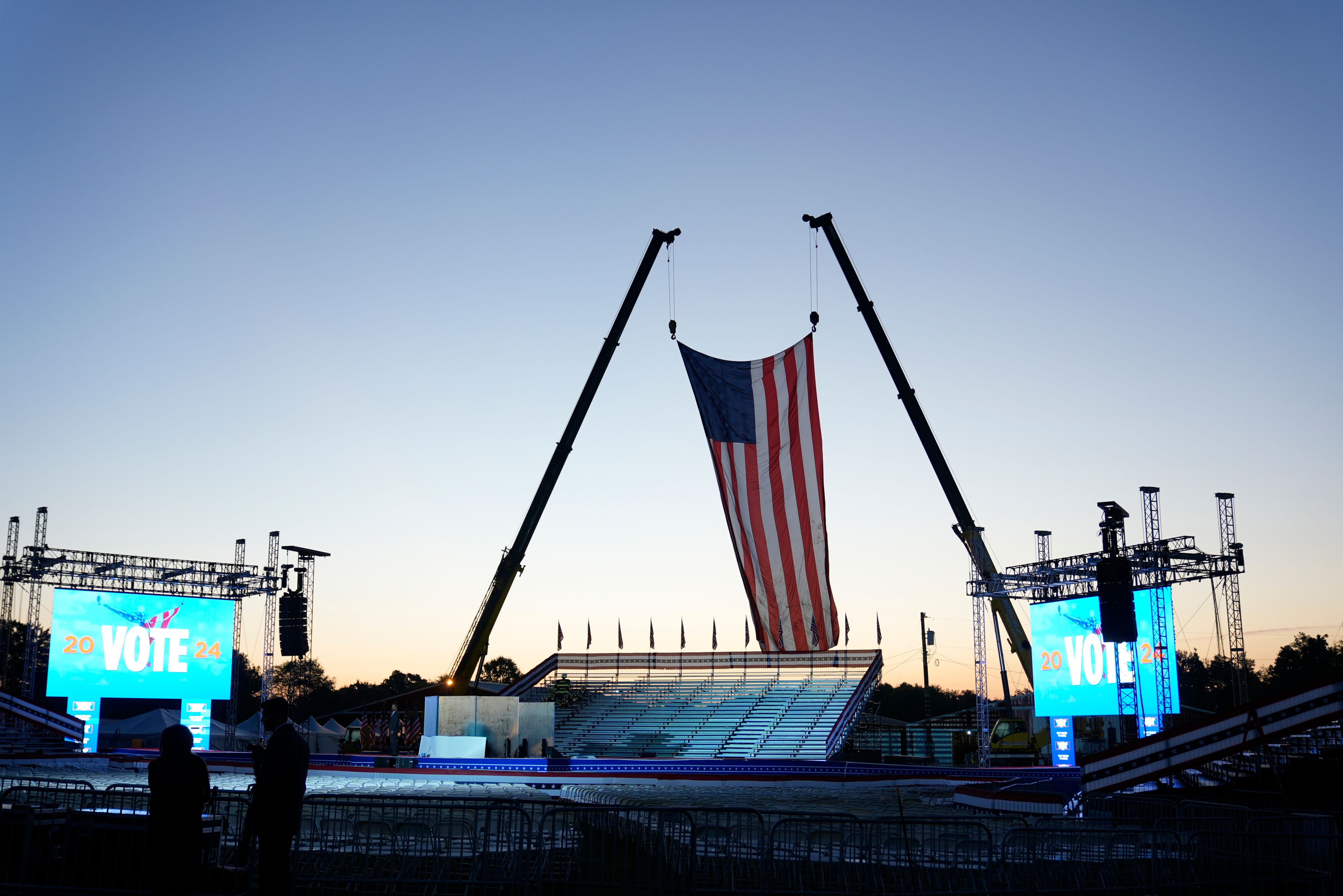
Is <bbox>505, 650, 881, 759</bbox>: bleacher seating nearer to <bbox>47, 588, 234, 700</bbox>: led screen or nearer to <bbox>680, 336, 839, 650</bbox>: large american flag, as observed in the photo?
<bbox>47, 588, 234, 700</bbox>: led screen

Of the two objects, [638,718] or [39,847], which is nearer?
[39,847]

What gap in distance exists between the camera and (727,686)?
53062 millimetres

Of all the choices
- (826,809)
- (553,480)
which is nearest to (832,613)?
(826,809)

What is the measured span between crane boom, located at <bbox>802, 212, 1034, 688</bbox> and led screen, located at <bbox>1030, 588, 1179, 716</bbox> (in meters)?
1.33

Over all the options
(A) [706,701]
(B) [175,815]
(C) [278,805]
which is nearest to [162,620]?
(A) [706,701]

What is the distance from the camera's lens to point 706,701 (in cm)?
5109

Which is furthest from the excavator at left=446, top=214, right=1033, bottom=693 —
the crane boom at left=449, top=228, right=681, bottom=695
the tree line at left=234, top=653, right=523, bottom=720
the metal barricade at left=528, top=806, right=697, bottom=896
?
the tree line at left=234, top=653, right=523, bottom=720

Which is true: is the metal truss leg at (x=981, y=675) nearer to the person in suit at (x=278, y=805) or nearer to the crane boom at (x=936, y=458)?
the crane boom at (x=936, y=458)

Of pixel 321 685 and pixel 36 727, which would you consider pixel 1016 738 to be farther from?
pixel 321 685

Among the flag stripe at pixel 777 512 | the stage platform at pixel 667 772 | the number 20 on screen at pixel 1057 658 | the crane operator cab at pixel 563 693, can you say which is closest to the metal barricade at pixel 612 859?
the flag stripe at pixel 777 512

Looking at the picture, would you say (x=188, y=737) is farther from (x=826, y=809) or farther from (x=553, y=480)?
(x=553, y=480)

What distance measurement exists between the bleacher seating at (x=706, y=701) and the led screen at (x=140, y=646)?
46.2ft

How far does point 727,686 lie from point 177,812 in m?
45.3

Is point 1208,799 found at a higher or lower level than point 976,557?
lower
